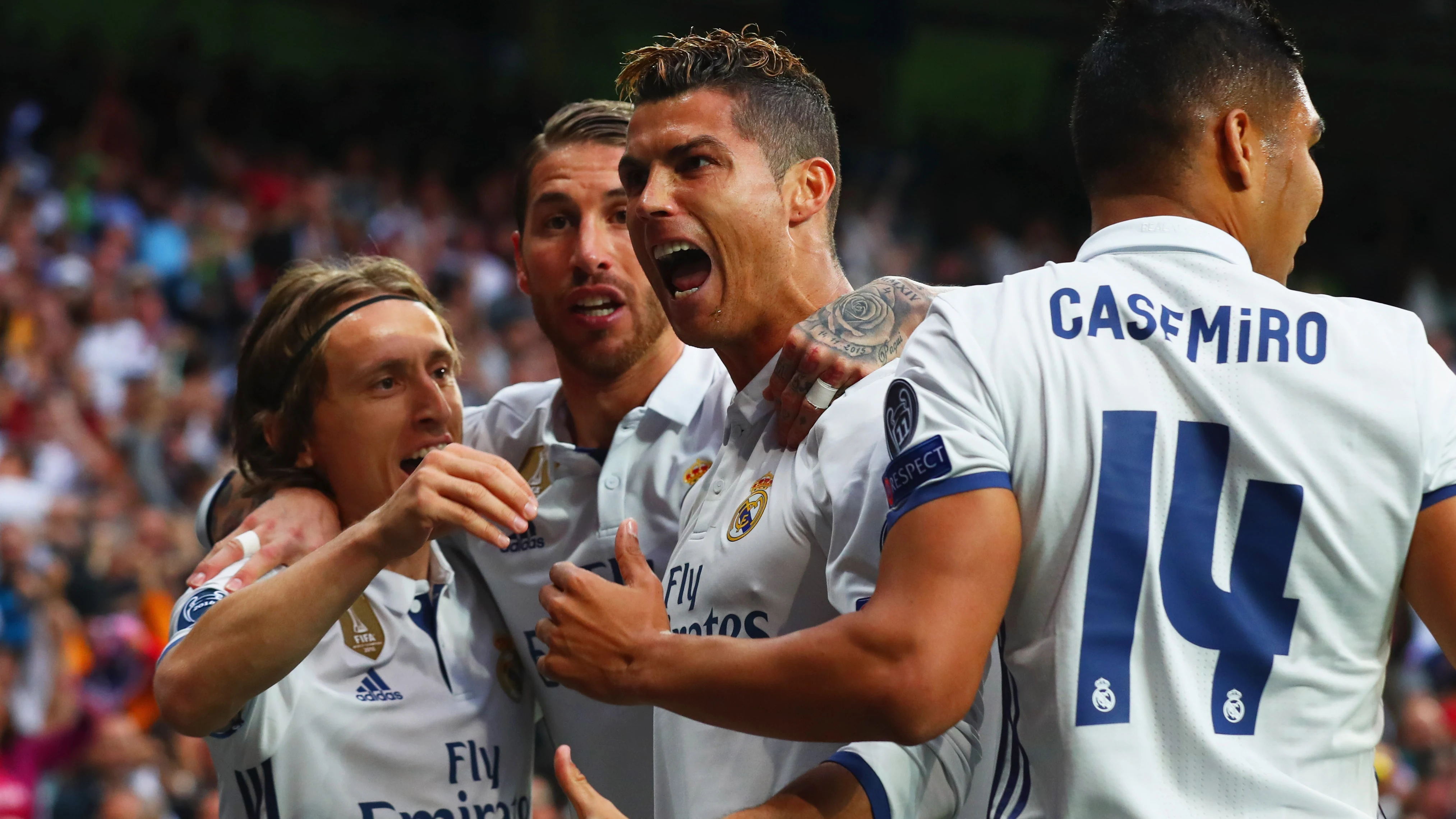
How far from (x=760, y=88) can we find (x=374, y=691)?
160 cm

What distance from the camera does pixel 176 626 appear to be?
2951 millimetres

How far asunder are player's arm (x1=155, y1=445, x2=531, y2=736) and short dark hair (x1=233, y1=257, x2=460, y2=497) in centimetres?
69

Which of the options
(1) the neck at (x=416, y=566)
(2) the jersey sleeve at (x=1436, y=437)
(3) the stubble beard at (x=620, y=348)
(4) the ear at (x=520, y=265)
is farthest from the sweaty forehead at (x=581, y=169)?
(2) the jersey sleeve at (x=1436, y=437)

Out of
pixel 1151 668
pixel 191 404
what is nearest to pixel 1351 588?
pixel 1151 668

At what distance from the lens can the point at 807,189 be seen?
3004mm

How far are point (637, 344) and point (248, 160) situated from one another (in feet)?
36.4

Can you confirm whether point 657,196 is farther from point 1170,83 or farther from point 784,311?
point 1170,83

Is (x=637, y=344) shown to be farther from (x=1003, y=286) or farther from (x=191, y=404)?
(x=191, y=404)

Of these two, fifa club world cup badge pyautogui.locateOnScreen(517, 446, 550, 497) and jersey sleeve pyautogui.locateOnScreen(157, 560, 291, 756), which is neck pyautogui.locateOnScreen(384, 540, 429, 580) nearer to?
fifa club world cup badge pyautogui.locateOnScreen(517, 446, 550, 497)

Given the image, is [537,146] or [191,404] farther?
[191,404]

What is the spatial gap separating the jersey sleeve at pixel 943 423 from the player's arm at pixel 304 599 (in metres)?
0.78

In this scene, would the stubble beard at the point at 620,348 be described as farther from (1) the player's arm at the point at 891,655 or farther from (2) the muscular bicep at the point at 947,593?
(2) the muscular bicep at the point at 947,593

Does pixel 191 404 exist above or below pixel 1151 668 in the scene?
above

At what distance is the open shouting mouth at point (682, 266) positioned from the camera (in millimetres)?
2887
